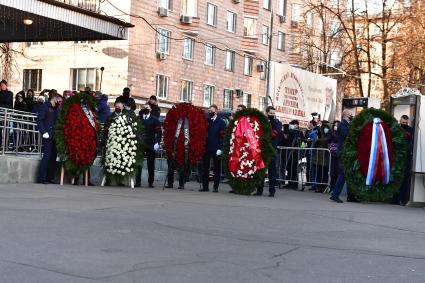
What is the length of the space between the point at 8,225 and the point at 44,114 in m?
7.94

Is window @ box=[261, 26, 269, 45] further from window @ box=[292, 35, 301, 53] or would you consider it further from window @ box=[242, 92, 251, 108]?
window @ box=[242, 92, 251, 108]

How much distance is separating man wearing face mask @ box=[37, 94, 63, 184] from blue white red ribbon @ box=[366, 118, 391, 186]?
23.0 ft

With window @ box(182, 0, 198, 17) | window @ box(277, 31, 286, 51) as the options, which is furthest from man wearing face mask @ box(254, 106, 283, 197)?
window @ box(277, 31, 286, 51)

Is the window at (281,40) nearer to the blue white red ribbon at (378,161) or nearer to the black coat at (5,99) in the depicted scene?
the black coat at (5,99)

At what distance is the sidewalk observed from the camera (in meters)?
7.16

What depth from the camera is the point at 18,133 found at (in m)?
18.6

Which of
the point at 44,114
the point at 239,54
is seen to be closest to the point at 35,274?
the point at 44,114

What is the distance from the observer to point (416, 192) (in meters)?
17.0

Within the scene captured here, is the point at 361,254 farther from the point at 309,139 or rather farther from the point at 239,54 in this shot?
the point at 239,54

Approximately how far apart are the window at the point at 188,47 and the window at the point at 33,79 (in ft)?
31.2

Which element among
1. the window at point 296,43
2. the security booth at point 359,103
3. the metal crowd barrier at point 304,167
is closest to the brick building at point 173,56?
the window at point 296,43

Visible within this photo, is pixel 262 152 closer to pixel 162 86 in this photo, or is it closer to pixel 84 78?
pixel 84 78

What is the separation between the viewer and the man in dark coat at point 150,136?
18161 millimetres

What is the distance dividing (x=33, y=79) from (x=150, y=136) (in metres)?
34.0
